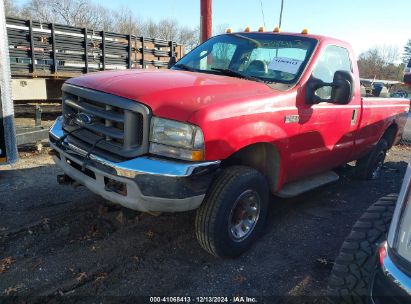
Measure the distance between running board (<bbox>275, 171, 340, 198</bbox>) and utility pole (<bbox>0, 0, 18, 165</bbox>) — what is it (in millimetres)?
3488

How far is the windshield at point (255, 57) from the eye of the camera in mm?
3628

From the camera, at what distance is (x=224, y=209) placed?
288cm

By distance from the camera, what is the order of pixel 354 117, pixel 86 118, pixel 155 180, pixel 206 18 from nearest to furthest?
1. pixel 155 180
2. pixel 86 118
3. pixel 354 117
4. pixel 206 18

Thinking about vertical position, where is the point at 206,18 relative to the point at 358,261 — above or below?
above

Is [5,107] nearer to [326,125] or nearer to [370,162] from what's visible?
[326,125]

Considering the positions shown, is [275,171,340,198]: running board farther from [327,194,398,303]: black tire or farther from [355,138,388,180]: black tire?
[355,138,388,180]: black tire

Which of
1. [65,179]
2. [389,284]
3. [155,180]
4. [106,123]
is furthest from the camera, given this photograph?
[65,179]

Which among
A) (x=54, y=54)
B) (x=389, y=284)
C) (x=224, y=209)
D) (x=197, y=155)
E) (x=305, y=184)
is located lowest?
(x=305, y=184)

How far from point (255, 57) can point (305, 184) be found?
1494 millimetres

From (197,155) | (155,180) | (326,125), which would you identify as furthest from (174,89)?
(326,125)

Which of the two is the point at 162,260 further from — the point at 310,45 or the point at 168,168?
the point at 310,45

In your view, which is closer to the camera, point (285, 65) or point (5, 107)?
point (285, 65)

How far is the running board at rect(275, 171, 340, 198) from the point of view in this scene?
3615 millimetres

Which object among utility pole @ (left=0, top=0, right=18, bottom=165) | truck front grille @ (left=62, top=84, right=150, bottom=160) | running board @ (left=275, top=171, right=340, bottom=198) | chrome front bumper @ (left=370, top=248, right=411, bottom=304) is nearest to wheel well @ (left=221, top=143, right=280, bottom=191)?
running board @ (left=275, top=171, right=340, bottom=198)
